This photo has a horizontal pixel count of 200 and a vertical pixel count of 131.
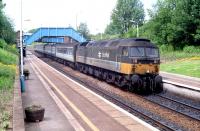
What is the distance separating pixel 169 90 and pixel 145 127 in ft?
40.4

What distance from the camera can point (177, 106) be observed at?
69.4 feet

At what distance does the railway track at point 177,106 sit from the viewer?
1895cm

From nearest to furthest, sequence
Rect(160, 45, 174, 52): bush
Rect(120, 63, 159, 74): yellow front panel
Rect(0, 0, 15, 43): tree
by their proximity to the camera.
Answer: Rect(120, 63, 159, 74): yellow front panel, Rect(160, 45, 174, 52): bush, Rect(0, 0, 15, 43): tree

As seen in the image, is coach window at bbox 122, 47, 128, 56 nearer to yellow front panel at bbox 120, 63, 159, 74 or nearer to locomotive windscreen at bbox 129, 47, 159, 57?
locomotive windscreen at bbox 129, 47, 159, 57

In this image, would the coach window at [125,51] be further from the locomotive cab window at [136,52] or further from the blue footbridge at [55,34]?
the blue footbridge at [55,34]

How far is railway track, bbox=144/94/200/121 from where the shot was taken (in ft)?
62.2

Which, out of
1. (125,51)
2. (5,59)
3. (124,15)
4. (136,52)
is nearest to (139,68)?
(136,52)

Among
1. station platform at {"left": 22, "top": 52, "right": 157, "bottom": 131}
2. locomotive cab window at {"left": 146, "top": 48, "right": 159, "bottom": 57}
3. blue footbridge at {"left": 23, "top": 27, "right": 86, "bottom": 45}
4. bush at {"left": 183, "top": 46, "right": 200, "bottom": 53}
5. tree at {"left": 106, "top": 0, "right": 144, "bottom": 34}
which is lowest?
station platform at {"left": 22, "top": 52, "right": 157, "bottom": 131}

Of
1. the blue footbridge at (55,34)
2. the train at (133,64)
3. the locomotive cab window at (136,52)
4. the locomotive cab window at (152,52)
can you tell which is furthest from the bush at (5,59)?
the blue footbridge at (55,34)

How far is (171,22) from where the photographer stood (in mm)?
62125

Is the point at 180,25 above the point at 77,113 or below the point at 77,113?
above

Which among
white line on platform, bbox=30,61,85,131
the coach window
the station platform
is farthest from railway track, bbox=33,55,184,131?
white line on platform, bbox=30,61,85,131

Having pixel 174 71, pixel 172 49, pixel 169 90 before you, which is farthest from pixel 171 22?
pixel 169 90

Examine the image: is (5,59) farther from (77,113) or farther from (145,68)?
(77,113)
